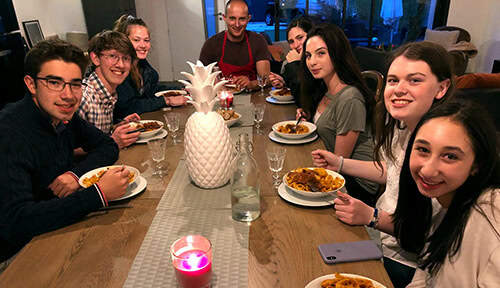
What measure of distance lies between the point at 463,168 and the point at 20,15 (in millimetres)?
4459

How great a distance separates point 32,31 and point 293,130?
350 centimetres

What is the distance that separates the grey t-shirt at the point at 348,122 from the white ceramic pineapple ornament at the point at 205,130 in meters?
0.84

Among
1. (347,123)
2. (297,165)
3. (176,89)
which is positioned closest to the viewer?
(297,165)

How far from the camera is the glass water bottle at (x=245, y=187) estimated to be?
122cm

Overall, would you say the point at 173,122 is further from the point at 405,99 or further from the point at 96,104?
the point at 405,99

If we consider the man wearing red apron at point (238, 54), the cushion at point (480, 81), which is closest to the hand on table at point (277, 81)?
the man wearing red apron at point (238, 54)

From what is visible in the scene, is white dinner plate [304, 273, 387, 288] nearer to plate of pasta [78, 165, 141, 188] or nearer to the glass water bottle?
the glass water bottle

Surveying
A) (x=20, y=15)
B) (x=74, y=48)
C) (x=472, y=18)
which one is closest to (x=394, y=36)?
(x=472, y=18)

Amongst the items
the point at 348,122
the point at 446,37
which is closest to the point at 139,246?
the point at 348,122

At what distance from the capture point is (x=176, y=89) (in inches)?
120

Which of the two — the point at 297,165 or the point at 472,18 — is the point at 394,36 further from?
the point at 297,165

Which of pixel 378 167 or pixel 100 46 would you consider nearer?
pixel 378 167

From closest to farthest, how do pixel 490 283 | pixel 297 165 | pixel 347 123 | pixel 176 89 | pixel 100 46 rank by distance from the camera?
pixel 490 283 < pixel 297 165 < pixel 347 123 < pixel 100 46 < pixel 176 89

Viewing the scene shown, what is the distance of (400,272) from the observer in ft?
4.41
